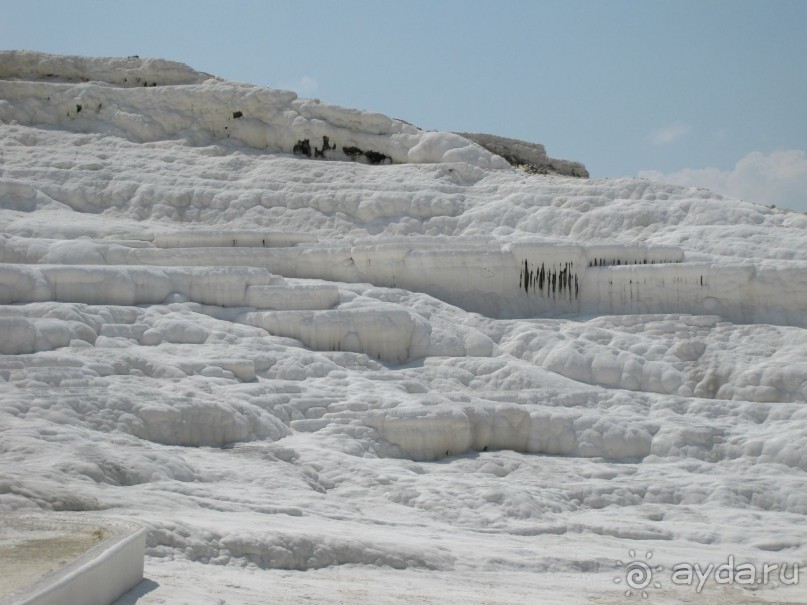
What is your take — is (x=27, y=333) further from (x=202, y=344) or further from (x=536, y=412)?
(x=536, y=412)

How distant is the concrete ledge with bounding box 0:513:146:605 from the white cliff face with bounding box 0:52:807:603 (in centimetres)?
36

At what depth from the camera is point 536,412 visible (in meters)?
15.9

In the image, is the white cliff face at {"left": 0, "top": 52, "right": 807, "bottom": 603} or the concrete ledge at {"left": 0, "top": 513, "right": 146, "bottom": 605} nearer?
the concrete ledge at {"left": 0, "top": 513, "right": 146, "bottom": 605}

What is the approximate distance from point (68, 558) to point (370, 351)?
1100 cm

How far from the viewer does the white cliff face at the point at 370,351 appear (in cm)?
1060

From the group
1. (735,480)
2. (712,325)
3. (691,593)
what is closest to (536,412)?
(735,480)

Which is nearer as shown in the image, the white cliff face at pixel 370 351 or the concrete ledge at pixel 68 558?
the concrete ledge at pixel 68 558

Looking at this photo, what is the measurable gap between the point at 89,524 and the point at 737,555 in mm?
6851

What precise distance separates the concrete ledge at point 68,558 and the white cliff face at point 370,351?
1.19ft

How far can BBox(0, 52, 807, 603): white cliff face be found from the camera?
10602mm

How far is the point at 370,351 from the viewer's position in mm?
17922

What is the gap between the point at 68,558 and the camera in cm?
707

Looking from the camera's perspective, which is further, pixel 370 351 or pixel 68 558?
pixel 370 351

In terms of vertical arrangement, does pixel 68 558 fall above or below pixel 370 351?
below
